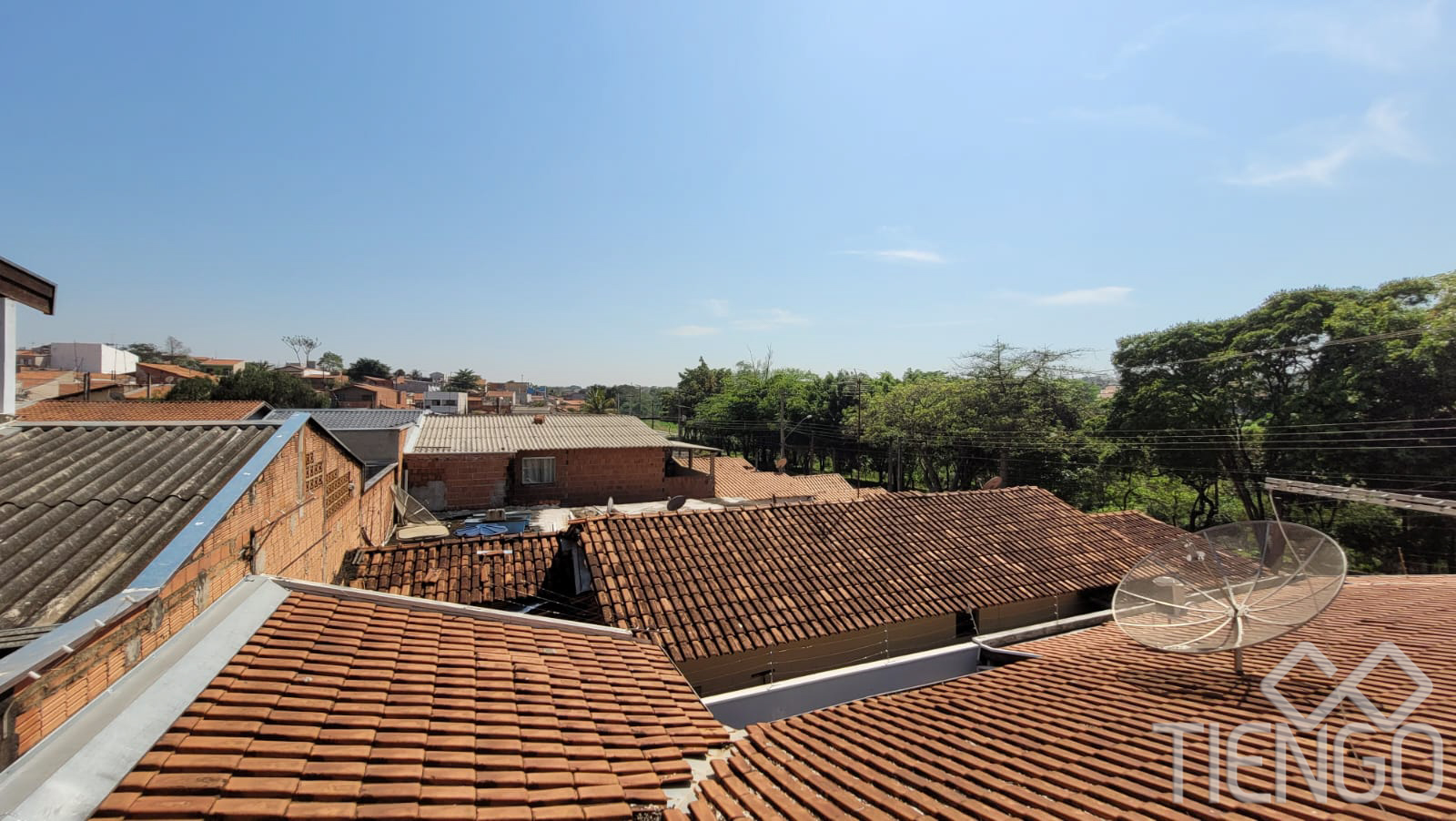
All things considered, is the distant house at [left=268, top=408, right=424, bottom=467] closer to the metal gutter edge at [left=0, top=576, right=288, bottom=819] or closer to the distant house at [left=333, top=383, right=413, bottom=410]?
the metal gutter edge at [left=0, top=576, right=288, bottom=819]

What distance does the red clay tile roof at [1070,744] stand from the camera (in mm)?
2871

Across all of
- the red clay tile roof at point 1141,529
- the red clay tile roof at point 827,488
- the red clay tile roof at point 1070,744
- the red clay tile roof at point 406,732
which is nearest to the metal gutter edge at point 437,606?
the red clay tile roof at point 406,732

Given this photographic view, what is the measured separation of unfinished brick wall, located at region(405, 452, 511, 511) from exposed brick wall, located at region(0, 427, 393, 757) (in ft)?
32.1

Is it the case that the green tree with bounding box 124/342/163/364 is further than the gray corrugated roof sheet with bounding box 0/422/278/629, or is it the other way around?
the green tree with bounding box 124/342/163/364

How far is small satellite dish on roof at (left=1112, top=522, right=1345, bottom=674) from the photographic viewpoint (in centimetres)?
496

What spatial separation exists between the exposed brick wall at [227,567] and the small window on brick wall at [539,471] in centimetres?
1109

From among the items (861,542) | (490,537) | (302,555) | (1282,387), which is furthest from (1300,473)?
(302,555)

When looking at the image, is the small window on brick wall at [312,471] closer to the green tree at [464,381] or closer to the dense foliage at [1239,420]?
the dense foliage at [1239,420]

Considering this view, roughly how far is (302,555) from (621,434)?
1653 cm

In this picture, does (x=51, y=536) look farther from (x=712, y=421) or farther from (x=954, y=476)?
(x=712, y=421)

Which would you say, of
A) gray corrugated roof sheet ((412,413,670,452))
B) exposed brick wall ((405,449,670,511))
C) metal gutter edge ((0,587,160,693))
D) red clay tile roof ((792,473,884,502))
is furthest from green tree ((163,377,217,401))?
metal gutter edge ((0,587,160,693))

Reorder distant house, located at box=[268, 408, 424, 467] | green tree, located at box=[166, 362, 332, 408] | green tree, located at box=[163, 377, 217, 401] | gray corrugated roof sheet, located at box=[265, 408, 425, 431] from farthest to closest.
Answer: green tree, located at box=[166, 362, 332, 408], green tree, located at box=[163, 377, 217, 401], gray corrugated roof sheet, located at box=[265, 408, 425, 431], distant house, located at box=[268, 408, 424, 467]

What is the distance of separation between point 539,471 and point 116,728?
18.3 metres

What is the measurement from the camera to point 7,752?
6.96 feet
